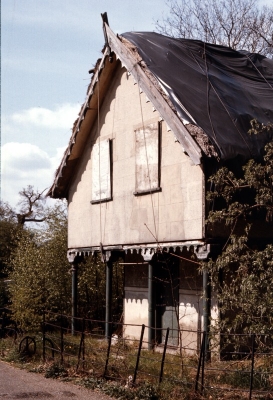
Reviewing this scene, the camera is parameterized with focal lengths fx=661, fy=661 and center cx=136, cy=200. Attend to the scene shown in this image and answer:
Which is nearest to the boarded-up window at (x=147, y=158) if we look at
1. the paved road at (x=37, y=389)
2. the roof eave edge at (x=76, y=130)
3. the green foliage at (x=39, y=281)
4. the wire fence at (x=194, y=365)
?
the roof eave edge at (x=76, y=130)

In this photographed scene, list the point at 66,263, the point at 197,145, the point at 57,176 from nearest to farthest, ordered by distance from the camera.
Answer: the point at 197,145
the point at 57,176
the point at 66,263

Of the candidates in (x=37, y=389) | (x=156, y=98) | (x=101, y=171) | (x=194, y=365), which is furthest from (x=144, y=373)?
(x=101, y=171)

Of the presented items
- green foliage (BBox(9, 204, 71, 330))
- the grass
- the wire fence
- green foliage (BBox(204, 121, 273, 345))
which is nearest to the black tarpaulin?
green foliage (BBox(204, 121, 273, 345))

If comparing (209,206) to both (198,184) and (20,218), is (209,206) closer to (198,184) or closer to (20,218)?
(198,184)

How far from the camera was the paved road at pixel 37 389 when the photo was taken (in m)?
12.3

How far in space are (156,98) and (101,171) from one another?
3.78 m

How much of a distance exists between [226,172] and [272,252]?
2.01m

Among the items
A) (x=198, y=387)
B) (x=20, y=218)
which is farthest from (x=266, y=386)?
(x=20, y=218)

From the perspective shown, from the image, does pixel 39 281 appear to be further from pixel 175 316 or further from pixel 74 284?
pixel 175 316

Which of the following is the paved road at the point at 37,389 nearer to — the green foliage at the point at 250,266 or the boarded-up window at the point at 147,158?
the green foliage at the point at 250,266

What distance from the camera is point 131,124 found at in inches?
727

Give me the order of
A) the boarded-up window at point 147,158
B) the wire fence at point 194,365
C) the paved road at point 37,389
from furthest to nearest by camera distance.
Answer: the boarded-up window at point 147,158, the paved road at point 37,389, the wire fence at point 194,365

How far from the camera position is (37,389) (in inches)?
512

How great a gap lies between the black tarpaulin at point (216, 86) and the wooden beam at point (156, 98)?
0.26m
